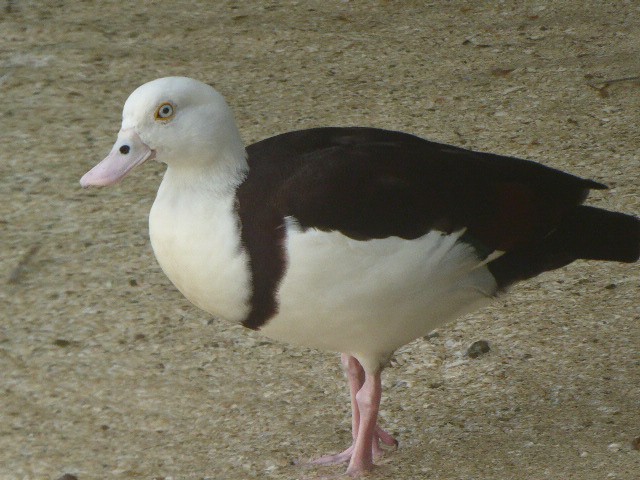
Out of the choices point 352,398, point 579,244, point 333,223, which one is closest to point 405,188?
point 333,223

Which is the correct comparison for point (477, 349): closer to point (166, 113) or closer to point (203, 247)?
point (203, 247)

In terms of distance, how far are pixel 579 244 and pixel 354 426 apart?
0.89 meters

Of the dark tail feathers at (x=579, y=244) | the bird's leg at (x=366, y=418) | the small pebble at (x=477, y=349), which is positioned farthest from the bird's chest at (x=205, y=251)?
the small pebble at (x=477, y=349)

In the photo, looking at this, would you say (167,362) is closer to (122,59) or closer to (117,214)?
(117,214)

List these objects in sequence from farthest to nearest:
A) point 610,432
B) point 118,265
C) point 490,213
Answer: point 118,265, point 610,432, point 490,213

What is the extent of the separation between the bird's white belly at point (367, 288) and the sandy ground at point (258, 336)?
0.50m

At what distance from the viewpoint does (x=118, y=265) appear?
475 centimetres

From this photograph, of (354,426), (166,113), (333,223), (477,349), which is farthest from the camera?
(477,349)

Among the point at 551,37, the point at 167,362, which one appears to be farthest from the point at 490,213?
the point at 551,37

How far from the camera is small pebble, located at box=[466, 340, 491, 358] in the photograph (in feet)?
13.6

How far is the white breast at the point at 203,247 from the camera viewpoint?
125 inches

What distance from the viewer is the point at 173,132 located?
129 inches

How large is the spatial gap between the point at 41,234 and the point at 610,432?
2501 millimetres

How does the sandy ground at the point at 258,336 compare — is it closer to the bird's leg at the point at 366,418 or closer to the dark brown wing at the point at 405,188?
the bird's leg at the point at 366,418
